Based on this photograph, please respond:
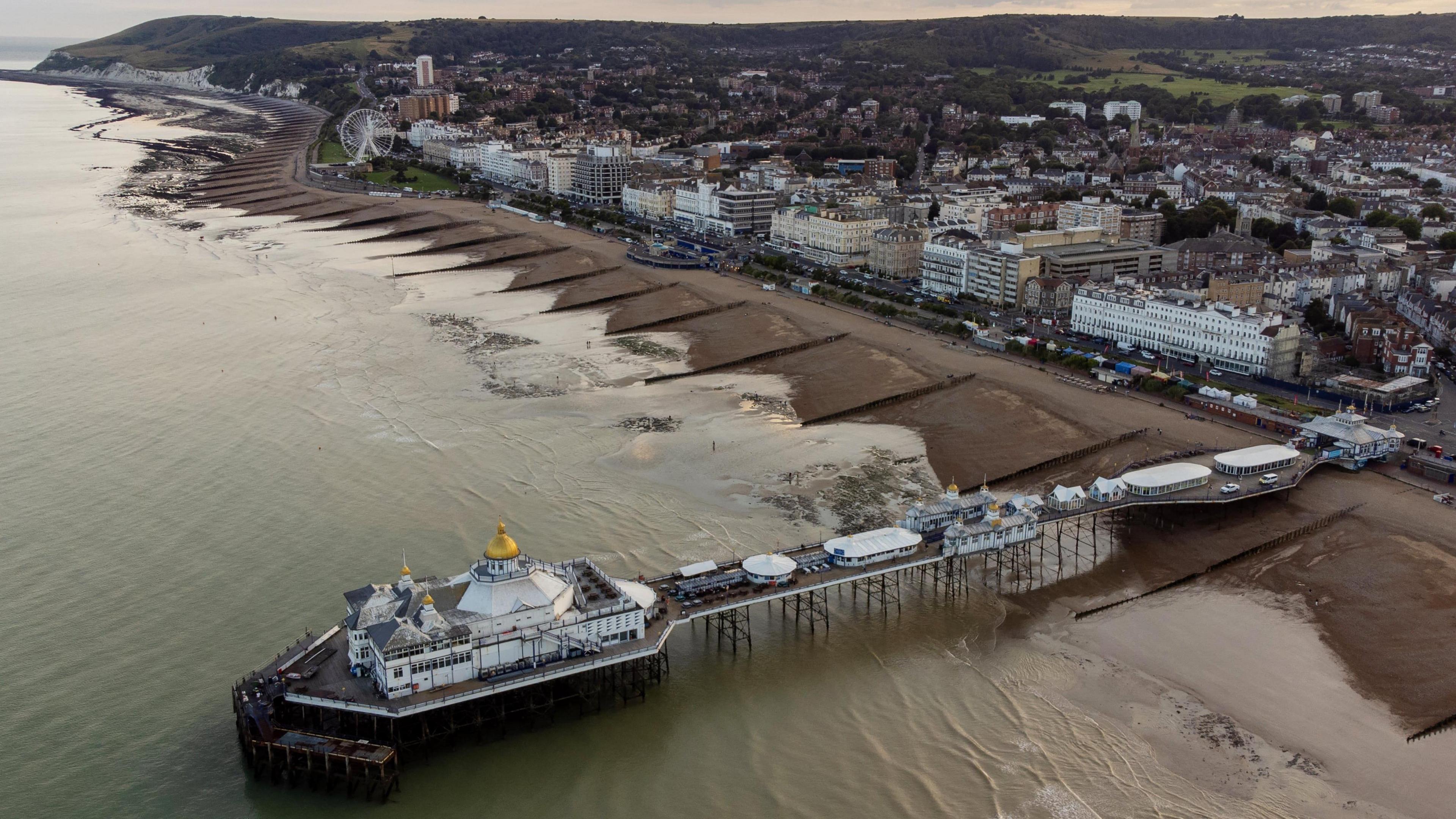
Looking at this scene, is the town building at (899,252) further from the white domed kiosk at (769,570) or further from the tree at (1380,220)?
the white domed kiosk at (769,570)

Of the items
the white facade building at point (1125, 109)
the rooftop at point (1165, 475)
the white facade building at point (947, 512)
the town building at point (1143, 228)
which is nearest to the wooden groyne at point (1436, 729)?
the rooftop at point (1165, 475)

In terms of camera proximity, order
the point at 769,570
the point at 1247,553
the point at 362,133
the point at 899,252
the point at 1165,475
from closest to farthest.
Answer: the point at 769,570, the point at 1247,553, the point at 1165,475, the point at 899,252, the point at 362,133

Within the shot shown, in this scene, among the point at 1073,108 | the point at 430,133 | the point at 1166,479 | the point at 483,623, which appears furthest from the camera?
the point at 1073,108

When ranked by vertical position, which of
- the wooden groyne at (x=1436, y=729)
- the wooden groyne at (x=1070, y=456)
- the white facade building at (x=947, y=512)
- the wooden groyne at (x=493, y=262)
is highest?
the wooden groyne at (x=493, y=262)

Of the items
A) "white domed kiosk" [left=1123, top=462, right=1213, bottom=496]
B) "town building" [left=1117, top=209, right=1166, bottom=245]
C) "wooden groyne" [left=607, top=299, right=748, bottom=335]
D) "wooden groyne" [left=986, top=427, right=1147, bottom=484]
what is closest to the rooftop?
"white domed kiosk" [left=1123, top=462, right=1213, bottom=496]

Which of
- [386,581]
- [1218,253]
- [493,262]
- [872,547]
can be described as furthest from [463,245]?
[872,547]

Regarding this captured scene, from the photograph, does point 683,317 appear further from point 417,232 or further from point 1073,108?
point 1073,108

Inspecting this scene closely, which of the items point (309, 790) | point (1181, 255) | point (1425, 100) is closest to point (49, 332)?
point (309, 790)
